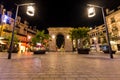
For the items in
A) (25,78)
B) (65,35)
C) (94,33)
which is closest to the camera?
(25,78)

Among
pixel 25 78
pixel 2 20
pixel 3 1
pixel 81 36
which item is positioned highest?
pixel 3 1

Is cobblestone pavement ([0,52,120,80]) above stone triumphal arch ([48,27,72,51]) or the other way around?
the other way around

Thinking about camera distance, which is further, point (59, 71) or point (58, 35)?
point (58, 35)

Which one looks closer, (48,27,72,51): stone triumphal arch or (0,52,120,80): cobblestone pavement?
(0,52,120,80): cobblestone pavement

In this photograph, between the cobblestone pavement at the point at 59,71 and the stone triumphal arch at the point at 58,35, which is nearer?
the cobblestone pavement at the point at 59,71

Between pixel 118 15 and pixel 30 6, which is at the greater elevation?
pixel 118 15

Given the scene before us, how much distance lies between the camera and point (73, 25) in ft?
175

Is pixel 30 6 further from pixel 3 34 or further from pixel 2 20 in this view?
pixel 3 34

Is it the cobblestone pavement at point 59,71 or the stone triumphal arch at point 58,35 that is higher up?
the stone triumphal arch at point 58,35

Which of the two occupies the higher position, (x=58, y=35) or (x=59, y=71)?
(x=58, y=35)

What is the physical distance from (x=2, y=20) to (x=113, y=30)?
37257 millimetres

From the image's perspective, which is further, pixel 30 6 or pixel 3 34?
pixel 3 34

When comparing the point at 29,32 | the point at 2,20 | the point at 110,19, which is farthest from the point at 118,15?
the point at 29,32

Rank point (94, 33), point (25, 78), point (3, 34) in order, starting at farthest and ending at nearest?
point (94, 33), point (3, 34), point (25, 78)
